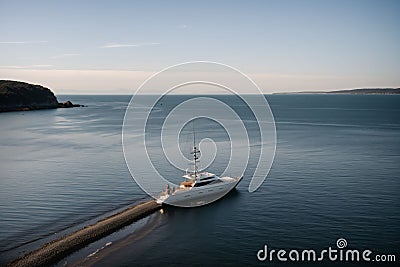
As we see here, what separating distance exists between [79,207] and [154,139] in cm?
3820

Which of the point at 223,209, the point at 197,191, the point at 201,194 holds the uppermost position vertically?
the point at 197,191

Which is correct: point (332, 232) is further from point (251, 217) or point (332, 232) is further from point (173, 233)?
point (173, 233)

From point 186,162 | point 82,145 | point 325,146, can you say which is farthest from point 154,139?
point 325,146

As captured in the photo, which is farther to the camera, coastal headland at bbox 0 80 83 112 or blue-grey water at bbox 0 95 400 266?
coastal headland at bbox 0 80 83 112

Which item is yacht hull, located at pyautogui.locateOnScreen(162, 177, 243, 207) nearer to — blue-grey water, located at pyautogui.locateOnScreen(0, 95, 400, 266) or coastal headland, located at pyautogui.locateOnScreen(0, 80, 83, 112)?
blue-grey water, located at pyautogui.locateOnScreen(0, 95, 400, 266)

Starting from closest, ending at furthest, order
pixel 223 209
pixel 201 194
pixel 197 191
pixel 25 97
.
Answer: pixel 223 209 < pixel 197 191 < pixel 201 194 < pixel 25 97

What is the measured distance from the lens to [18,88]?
6324 inches

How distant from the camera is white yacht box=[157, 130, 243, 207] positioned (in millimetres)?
32094

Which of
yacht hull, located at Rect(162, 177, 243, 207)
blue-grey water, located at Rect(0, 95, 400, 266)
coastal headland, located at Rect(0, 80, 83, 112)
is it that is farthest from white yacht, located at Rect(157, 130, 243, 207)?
coastal headland, located at Rect(0, 80, 83, 112)

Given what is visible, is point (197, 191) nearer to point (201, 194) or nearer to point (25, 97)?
point (201, 194)

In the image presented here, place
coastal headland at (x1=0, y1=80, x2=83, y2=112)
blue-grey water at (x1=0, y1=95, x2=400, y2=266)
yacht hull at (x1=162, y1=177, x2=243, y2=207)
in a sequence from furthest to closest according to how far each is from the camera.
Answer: coastal headland at (x1=0, y1=80, x2=83, y2=112), yacht hull at (x1=162, y1=177, x2=243, y2=207), blue-grey water at (x1=0, y1=95, x2=400, y2=266)

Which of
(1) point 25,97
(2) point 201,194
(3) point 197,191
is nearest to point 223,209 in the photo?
(2) point 201,194

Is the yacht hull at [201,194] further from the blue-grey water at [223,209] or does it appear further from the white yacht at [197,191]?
the blue-grey water at [223,209]

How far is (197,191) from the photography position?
33.3 m
